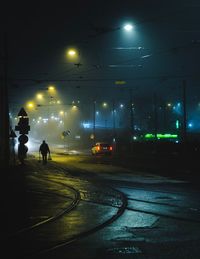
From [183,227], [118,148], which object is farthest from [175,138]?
[183,227]

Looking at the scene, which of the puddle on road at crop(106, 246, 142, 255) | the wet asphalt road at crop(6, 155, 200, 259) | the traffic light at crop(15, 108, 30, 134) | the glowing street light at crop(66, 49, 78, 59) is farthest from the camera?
the traffic light at crop(15, 108, 30, 134)

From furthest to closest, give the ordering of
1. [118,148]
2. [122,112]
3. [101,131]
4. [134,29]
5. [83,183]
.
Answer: [122,112]
[101,131]
[118,148]
[83,183]
[134,29]

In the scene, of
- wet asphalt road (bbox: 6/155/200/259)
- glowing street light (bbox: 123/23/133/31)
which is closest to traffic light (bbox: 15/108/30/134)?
wet asphalt road (bbox: 6/155/200/259)

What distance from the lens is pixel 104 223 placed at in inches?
501

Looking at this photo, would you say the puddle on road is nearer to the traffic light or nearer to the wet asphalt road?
the wet asphalt road

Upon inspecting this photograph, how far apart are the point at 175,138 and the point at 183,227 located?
62606mm

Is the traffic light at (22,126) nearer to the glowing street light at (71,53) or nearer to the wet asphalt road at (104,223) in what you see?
the glowing street light at (71,53)

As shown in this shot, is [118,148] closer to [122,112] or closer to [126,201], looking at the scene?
[126,201]

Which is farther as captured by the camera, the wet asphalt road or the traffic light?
the traffic light

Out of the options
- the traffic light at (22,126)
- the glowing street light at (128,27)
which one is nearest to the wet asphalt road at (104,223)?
the glowing street light at (128,27)

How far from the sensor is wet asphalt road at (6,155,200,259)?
9461 millimetres

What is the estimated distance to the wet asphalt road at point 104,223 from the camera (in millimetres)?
9461

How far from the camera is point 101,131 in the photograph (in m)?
122

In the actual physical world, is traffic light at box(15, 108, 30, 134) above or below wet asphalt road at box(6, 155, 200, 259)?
above
